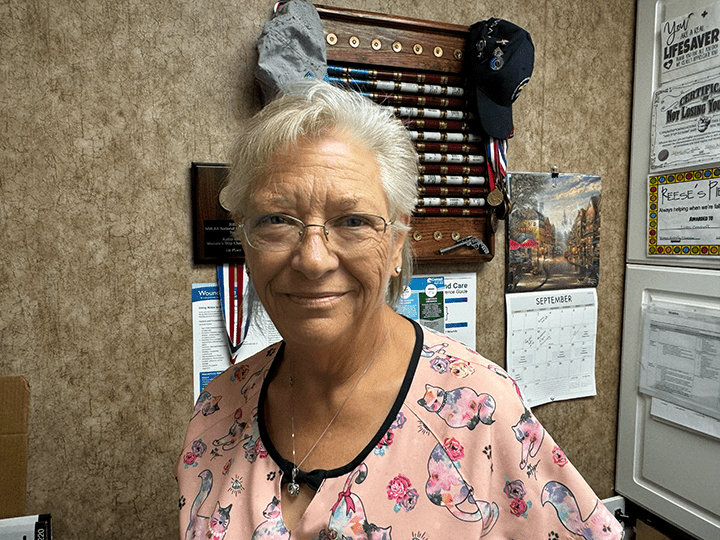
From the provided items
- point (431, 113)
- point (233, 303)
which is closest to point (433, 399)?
point (233, 303)

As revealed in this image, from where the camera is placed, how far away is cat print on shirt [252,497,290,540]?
861mm

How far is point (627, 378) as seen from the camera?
84.4 inches

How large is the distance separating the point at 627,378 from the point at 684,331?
383 millimetres

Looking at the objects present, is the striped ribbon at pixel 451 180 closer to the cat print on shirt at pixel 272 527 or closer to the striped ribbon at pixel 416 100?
the striped ribbon at pixel 416 100

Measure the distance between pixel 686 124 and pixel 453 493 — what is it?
1668 mm

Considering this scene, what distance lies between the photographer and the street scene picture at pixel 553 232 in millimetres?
1976

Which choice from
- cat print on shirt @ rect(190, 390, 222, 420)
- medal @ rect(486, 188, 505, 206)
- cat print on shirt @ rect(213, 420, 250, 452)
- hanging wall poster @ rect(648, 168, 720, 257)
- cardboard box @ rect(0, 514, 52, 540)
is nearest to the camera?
cat print on shirt @ rect(213, 420, 250, 452)

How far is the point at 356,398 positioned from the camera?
96cm

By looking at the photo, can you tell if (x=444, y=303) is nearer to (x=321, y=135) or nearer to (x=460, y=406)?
(x=460, y=406)

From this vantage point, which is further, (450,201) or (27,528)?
(450,201)

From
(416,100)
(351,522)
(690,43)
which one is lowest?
(351,522)

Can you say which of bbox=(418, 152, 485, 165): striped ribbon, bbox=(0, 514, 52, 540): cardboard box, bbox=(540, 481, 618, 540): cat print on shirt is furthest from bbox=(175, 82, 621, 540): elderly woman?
bbox=(418, 152, 485, 165): striped ribbon

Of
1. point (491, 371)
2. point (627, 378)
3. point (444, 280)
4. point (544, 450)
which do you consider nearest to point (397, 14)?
point (444, 280)

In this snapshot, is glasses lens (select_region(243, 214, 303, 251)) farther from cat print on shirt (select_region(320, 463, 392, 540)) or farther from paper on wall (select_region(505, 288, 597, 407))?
paper on wall (select_region(505, 288, 597, 407))
